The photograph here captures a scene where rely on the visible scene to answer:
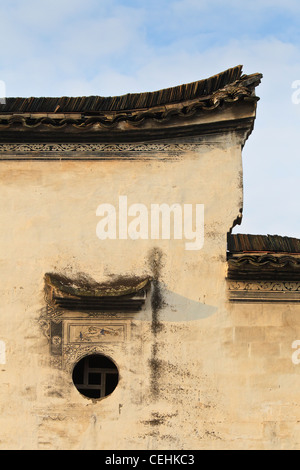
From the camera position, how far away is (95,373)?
372 inches

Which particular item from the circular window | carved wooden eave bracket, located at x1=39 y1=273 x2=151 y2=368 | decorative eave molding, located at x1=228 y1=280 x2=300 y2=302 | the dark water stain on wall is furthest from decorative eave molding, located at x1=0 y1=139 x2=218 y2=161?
the circular window

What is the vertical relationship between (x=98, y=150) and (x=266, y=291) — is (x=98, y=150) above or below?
above

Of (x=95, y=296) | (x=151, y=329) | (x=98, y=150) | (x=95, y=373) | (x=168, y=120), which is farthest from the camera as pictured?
(x=98, y=150)

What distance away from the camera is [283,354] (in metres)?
9.16

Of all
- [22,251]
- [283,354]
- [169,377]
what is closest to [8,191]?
[22,251]

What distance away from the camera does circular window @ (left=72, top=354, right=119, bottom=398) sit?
369 inches

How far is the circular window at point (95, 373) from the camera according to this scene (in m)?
9.37

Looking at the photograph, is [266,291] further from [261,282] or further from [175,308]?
[175,308]

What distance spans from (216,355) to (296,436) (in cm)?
134

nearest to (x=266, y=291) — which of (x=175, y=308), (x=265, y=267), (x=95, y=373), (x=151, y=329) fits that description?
(x=265, y=267)

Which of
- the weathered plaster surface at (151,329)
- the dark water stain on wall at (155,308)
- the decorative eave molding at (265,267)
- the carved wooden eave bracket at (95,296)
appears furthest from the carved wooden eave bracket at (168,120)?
the carved wooden eave bracket at (95,296)

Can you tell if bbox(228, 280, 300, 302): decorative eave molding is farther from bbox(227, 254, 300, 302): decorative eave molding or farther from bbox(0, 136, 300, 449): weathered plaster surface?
bbox(0, 136, 300, 449): weathered plaster surface

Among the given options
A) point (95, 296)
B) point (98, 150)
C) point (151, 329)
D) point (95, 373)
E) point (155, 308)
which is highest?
point (98, 150)

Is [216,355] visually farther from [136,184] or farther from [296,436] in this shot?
[136,184]
